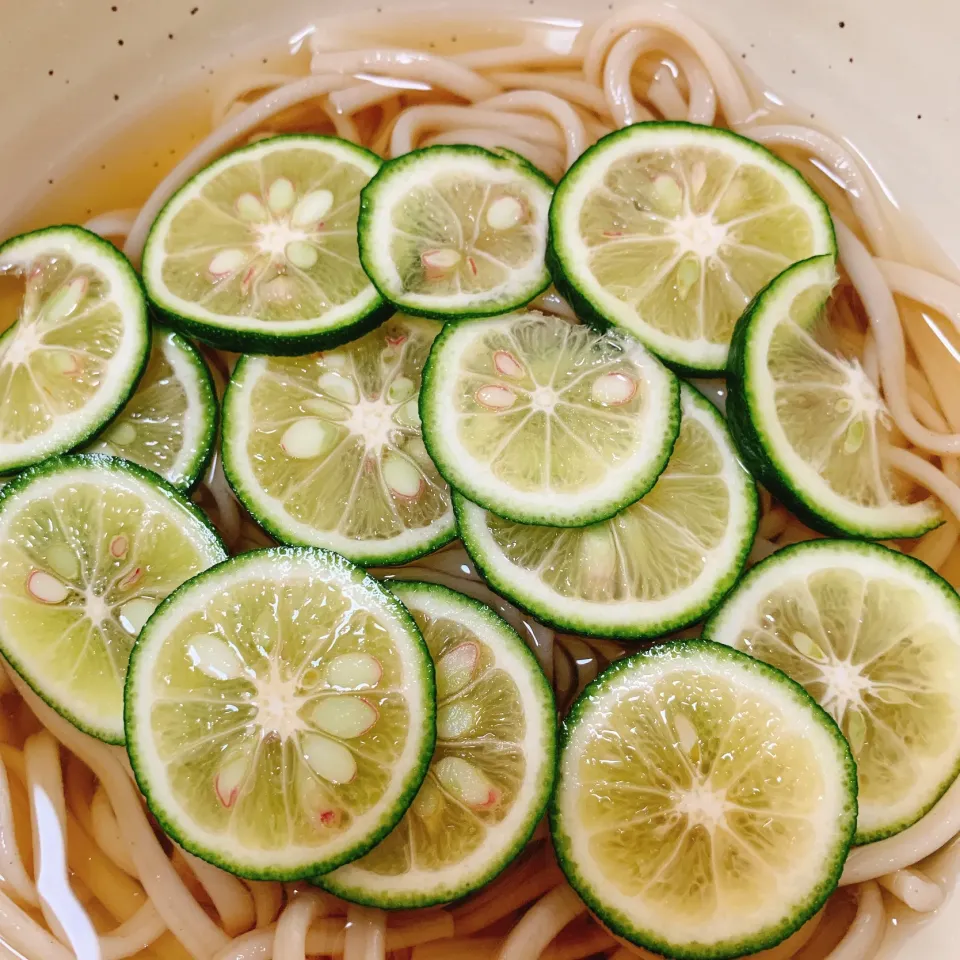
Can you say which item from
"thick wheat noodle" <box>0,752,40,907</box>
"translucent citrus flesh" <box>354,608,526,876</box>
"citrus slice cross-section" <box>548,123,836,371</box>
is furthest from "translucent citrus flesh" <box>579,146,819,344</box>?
"thick wheat noodle" <box>0,752,40,907</box>

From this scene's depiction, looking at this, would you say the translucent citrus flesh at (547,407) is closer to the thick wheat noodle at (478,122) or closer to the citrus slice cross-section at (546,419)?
the citrus slice cross-section at (546,419)

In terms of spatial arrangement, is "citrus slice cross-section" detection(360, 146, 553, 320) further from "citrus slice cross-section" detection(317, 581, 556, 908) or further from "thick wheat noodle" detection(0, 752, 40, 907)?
"thick wheat noodle" detection(0, 752, 40, 907)

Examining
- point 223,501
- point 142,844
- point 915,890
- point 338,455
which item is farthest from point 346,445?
point 915,890

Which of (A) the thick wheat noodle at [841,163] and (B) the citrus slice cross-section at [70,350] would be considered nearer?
(B) the citrus slice cross-section at [70,350]

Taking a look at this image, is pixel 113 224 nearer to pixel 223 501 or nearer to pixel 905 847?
pixel 223 501

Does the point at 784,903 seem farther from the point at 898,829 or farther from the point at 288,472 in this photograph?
the point at 288,472

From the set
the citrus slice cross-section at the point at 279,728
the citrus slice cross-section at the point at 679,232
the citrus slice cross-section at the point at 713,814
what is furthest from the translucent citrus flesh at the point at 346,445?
the citrus slice cross-section at the point at 713,814
